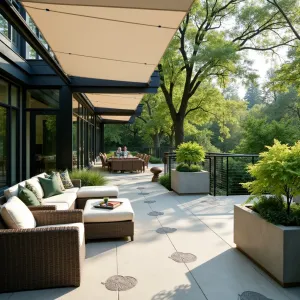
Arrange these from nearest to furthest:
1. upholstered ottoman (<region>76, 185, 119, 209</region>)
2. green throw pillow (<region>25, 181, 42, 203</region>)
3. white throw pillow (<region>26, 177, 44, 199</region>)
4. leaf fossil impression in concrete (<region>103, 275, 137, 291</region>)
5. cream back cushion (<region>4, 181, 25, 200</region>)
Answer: leaf fossil impression in concrete (<region>103, 275, 137, 291</region>) < cream back cushion (<region>4, 181, 25, 200</region>) < green throw pillow (<region>25, 181, 42, 203</region>) < white throw pillow (<region>26, 177, 44, 199</region>) < upholstered ottoman (<region>76, 185, 119, 209</region>)

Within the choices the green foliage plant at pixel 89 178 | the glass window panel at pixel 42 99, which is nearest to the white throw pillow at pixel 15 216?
the green foliage plant at pixel 89 178

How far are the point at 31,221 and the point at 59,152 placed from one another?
5791 millimetres

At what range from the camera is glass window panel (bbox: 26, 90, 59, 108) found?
29.3 ft

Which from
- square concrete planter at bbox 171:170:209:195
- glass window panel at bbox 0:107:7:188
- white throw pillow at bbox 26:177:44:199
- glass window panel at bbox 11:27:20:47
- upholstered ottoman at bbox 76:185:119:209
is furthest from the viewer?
square concrete planter at bbox 171:170:209:195

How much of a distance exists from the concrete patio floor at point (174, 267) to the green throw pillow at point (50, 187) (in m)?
1.59

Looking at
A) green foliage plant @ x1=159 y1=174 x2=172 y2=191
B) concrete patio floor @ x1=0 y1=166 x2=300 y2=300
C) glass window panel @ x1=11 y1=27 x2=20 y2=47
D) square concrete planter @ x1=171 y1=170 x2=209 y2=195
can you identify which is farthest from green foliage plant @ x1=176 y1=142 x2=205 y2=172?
glass window panel @ x1=11 y1=27 x2=20 y2=47

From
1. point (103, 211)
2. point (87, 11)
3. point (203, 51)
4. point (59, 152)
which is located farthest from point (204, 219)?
point (203, 51)

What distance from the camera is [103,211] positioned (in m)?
4.38

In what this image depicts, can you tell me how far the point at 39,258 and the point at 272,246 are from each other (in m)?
2.35

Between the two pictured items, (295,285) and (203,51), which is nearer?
(295,285)

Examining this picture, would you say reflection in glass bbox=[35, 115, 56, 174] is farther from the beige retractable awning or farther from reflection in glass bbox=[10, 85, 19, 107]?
the beige retractable awning

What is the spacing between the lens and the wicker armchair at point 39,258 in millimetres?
2824

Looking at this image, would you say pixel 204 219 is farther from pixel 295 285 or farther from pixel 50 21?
pixel 50 21

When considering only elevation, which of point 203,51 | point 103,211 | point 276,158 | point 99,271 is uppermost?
point 203,51
